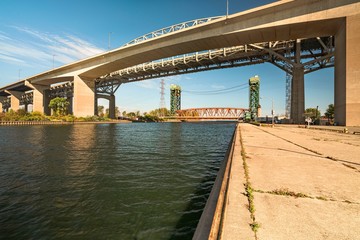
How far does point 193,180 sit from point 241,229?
5149 mm

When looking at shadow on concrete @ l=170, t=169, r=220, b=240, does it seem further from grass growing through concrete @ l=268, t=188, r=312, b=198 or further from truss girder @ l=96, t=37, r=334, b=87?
truss girder @ l=96, t=37, r=334, b=87

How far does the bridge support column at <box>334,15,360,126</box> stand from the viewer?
22.4 metres

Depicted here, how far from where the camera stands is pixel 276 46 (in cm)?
4362

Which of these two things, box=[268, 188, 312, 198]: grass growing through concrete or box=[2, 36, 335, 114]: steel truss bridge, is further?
box=[2, 36, 335, 114]: steel truss bridge

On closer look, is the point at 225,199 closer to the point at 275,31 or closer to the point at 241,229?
the point at 241,229

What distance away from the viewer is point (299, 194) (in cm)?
375

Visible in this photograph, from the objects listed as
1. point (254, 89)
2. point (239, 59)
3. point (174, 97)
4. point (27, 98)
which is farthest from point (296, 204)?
point (174, 97)

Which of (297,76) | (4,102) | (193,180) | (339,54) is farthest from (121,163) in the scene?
(4,102)

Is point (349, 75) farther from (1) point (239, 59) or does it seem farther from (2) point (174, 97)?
(2) point (174, 97)

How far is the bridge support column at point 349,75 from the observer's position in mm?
22422

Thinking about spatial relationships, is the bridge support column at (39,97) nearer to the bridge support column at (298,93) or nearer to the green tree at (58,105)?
the green tree at (58,105)

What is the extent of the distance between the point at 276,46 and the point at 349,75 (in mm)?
23671

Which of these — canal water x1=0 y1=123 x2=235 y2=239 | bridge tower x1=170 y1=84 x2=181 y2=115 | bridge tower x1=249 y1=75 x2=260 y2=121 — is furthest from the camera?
bridge tower x1=170 y1=84 x2=181 y2=115

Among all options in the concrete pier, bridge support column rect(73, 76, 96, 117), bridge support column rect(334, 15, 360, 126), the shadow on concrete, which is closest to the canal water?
the shadow on concrete
